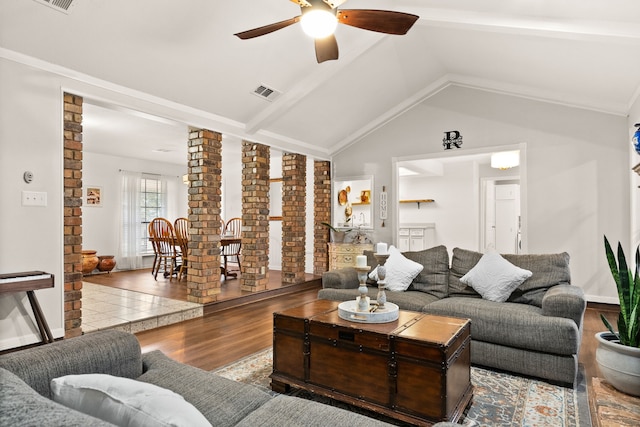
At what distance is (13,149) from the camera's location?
293cm

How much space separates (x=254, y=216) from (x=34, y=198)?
265 cm

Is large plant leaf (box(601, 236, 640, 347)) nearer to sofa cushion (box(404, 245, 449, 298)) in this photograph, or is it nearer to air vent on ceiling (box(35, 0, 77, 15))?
sofa cushion (box(404, 245, 449, 298))

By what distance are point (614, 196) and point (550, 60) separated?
1.92 m

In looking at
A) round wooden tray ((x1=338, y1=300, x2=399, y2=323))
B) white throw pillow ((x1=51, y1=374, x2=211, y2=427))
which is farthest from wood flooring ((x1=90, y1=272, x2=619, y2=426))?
white throw pillow ((x1=51, y1=374, x2=211, y2=427))

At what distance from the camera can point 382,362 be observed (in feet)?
6.98

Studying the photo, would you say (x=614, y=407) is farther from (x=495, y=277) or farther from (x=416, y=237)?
(x=416, y=237)

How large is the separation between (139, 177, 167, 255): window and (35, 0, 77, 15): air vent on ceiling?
19.0ft

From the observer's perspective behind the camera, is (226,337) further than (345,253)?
No

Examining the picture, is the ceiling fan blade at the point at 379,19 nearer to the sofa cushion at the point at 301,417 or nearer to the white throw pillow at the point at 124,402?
the sofa cushion at the point at 301,417

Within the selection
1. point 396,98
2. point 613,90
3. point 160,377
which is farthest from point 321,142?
point 160,377

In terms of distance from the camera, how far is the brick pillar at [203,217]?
448 centimetres

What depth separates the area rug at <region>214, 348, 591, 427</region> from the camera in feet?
6.98

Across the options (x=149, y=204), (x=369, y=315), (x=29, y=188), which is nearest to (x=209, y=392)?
(x=369, y=315)

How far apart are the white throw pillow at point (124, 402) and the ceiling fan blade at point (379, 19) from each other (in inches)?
96.7
